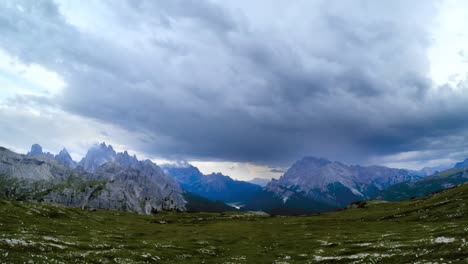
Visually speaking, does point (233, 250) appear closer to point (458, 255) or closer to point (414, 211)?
point (458, 255)

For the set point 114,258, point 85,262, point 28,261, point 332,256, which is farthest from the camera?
point 332,256

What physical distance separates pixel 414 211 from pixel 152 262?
8684 cm

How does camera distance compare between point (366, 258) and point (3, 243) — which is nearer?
point (3, 243)

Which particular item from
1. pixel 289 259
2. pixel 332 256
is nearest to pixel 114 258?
pixel 289 259

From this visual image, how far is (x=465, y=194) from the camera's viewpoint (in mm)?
93250

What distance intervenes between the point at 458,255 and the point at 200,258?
32482 millimetres

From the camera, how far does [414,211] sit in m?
96.6

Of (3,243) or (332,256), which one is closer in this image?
(3,243)

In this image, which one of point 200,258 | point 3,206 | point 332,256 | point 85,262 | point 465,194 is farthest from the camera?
point 465,194

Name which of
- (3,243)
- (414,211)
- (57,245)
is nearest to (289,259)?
(57,245)

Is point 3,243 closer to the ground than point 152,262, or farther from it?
farther from it

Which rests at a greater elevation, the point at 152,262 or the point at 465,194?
the point at 465,194

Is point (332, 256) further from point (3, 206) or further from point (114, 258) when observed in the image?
point (3, 206)

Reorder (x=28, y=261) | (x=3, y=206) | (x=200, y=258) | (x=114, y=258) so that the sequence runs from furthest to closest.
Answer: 1. (x=3, y=206)
2. (x=200, y=258)
3. (x=114, y=258)
4. (x=28, y=261)
